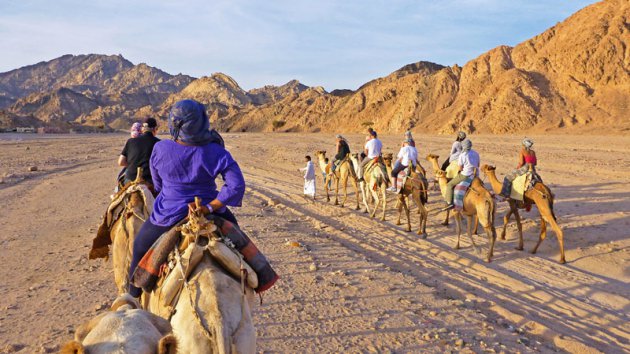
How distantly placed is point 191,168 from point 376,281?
498 cm

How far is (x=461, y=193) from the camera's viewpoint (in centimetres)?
1096

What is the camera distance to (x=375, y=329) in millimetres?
6012

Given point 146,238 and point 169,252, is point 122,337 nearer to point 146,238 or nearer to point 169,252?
point 169,252

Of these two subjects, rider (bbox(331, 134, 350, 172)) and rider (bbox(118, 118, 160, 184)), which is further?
rider (bbox(331, 134, 350, 172))

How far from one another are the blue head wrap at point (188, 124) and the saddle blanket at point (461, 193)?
851 cm

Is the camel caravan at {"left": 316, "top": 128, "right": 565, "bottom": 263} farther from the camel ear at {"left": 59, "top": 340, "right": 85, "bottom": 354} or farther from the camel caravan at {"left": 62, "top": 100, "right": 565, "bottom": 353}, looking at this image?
the camel ear at {"left": 59, "top": 340, "right": 85, "bottom": 354}

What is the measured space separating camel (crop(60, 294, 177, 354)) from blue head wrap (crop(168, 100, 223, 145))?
1487 millimetres

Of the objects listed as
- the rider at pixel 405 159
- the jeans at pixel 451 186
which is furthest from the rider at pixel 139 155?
the rider at pixel 405 159

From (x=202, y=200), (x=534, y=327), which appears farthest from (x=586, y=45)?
(x=202, y=200)

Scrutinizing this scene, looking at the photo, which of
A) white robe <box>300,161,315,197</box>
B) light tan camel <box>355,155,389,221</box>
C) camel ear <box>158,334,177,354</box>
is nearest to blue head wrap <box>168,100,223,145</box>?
camel ear <box>158,334,177,354</box>

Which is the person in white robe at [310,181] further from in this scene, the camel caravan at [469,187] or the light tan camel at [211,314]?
the light tan camel at [211,314]

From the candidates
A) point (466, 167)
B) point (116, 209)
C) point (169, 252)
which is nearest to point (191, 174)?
point (169, 252)

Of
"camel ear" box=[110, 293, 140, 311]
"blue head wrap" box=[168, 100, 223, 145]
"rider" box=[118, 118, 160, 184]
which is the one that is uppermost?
"blue head wrap" box=[168, 100, 223, 145]

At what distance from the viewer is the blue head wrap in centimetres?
366
